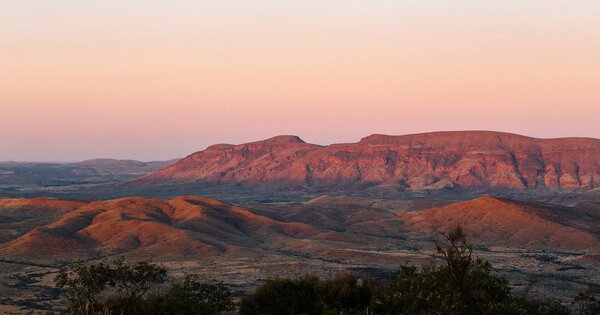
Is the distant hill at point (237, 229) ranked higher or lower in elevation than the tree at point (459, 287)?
lower

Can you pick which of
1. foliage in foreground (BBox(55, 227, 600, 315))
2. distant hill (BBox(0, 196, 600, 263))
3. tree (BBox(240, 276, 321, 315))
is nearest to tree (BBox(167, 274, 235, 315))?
foliage in foreground (BBox(55, 227, 600, 315))

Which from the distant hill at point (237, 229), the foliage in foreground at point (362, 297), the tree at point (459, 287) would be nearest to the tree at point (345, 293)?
the foliage in foreground at point (362, 297)

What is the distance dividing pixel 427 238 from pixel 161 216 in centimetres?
4576

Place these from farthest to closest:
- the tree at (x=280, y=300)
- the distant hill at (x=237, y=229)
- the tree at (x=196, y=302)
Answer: the distant hill at (x=237, y=229) → the tree at (x=280, y=300) → the tree at (x=196, y=302)

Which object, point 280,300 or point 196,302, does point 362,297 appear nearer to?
point 280,300

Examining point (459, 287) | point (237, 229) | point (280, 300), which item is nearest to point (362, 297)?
point (280, 300)

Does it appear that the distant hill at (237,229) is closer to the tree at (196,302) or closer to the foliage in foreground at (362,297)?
the foliage in foreground at (362,297)

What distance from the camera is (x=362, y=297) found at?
3831cm

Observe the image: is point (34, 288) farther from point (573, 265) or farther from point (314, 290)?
point (573, 265)

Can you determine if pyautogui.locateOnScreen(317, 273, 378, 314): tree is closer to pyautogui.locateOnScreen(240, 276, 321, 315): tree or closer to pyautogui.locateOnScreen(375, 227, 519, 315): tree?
pyautogui.locateOnScreen(240, 276, 321, 315): tree

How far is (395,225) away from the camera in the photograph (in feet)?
405

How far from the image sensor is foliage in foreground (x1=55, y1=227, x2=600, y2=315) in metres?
22.1

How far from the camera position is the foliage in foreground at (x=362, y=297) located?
2209cm

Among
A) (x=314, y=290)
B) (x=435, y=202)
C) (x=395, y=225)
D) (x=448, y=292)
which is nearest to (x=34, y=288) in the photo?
(x=314, y=290)
